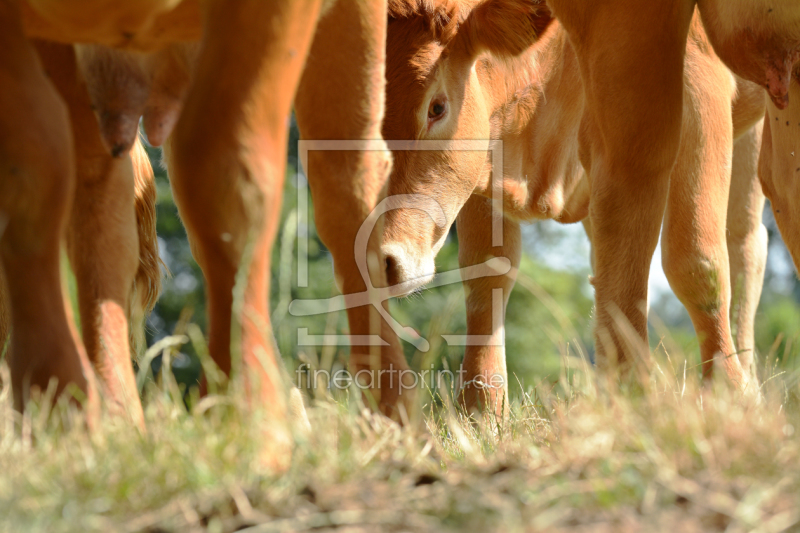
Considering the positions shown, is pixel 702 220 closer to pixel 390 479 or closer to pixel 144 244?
pixel 144 244

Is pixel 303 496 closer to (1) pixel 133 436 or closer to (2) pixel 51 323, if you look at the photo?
(1) pixel 133 436

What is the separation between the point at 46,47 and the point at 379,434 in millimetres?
1807

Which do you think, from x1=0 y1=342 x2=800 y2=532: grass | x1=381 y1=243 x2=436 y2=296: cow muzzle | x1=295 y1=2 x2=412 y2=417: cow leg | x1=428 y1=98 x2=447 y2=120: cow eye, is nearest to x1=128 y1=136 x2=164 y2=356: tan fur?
x1=381 y1=243 x2=436 y2=296: cow muzzle

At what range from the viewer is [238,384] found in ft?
5.89

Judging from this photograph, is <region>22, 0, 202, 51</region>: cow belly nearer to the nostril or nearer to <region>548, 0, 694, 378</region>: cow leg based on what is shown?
<region>548, 0, 694, 378</region>: cow leg

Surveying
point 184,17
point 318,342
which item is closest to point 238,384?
point 184,17

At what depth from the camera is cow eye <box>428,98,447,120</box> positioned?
4.46 meters

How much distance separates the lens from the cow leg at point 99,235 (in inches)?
96.0

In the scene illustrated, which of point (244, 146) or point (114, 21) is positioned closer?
point (244, 146)

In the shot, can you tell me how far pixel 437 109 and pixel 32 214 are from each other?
2893 millimetres

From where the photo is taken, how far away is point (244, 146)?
190 cm

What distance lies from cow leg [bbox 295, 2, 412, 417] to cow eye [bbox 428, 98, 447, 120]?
1846 mm

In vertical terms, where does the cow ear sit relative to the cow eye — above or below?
above

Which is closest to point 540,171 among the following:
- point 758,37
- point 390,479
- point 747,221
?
point 747,221
